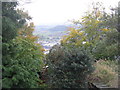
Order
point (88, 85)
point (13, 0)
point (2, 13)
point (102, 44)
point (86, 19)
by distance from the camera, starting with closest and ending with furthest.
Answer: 1. point (2, 13)
2. point (13, 0)
3. point (88, 85)
4. point (102, 44)
5. point (86, 19)

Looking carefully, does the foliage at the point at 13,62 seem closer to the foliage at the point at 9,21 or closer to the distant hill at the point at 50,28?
the foliage at the point at 9,21

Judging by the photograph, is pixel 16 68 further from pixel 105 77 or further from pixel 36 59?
pixel 105 77

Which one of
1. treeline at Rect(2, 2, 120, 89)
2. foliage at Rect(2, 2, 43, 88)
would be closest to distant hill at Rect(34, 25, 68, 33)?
treeline at Rect(2, 2, 120, 89)

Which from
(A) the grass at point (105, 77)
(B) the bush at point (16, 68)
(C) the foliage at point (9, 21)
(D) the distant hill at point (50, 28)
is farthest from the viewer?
(D) the distant hill at point (50, 28)

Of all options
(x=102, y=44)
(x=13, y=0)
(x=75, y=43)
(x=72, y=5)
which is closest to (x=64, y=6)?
(x=72, y=5)

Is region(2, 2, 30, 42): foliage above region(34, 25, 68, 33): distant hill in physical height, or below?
below

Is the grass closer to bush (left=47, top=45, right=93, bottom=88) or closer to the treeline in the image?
the treeline

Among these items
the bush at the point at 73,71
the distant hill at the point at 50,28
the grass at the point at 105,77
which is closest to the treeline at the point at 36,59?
the bush at the point at 73,71

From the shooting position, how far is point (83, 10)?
9.95 m

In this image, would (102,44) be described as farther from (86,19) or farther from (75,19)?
(75,19)

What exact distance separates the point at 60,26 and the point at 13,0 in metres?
6.54

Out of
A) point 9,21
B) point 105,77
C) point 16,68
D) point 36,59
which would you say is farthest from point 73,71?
point 9,21

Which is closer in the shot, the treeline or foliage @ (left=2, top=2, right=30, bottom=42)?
the treeline

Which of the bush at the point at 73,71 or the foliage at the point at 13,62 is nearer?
the foliage at the point at 13,62
